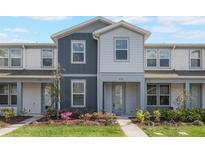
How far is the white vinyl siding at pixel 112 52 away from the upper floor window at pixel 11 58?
7784 millimetres

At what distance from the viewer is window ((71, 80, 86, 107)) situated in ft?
71.9

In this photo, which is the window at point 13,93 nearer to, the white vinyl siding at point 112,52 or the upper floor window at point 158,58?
the white vinyl siding at point 112,52

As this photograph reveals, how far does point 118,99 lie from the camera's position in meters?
23.3

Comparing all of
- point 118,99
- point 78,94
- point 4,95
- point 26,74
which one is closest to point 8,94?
point 4,95

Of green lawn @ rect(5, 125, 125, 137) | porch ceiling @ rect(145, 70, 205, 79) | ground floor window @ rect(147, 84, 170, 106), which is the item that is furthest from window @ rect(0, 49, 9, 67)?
ground floor window @ rect(147, 84, 170, 106)

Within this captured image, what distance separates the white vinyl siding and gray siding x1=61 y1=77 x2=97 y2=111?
4.35ft

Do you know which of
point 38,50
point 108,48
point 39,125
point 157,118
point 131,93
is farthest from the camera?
point 38,50

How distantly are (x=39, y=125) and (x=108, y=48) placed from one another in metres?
7.47

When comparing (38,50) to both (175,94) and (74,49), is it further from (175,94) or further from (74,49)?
(175,94)

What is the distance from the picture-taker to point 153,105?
24.2 meters

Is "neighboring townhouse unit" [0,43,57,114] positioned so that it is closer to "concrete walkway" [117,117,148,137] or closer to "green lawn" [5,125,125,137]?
"concrete walkway" [117,117,148,137]

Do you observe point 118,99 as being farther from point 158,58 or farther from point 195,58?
point 195,58

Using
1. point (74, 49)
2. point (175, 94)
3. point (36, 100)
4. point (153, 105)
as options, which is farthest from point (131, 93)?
point (36, 100)

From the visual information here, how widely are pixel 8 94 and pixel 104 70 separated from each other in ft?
28.6
